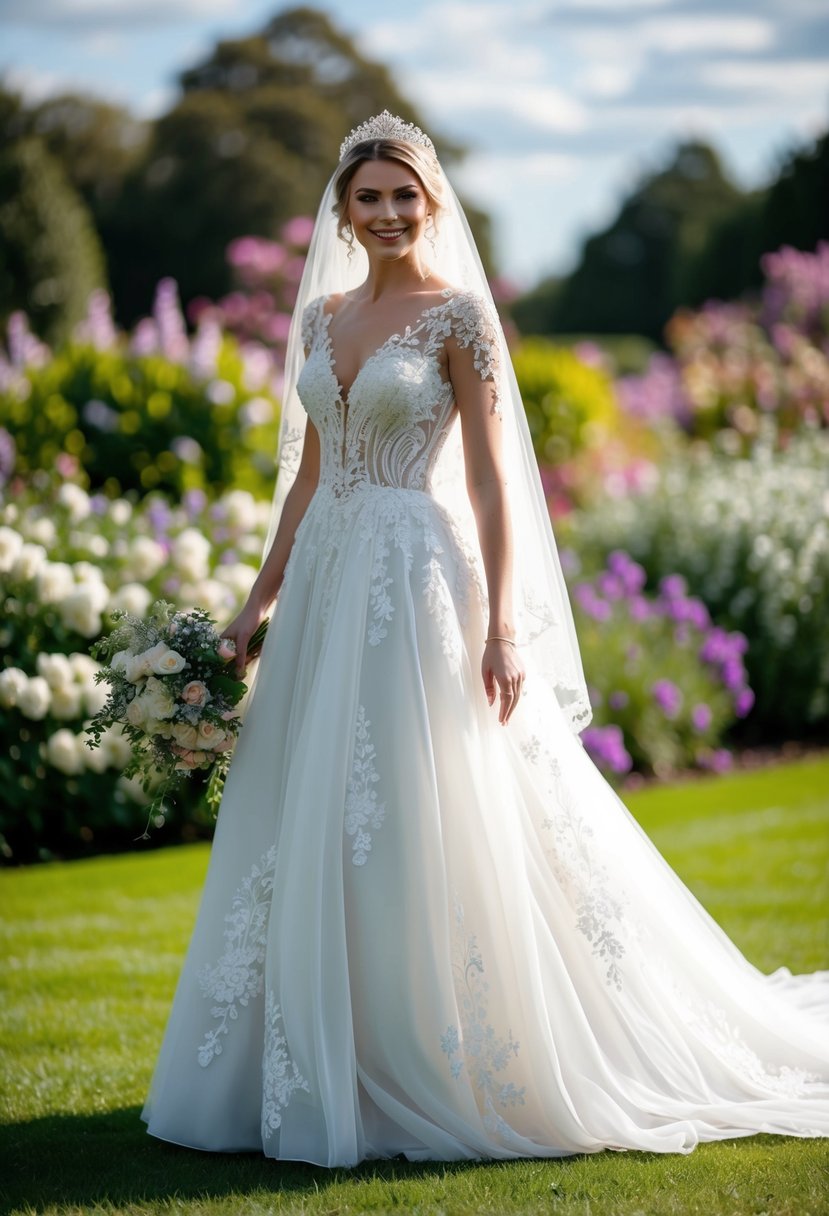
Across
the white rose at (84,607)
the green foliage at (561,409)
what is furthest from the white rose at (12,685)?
the green foliage at (561,409)

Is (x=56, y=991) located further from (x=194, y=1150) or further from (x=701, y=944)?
(x=701, y=944)

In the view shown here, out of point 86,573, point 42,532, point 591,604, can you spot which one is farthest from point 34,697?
point 591,604

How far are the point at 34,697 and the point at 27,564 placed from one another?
690 millimetres

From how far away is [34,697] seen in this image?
6.45 meters

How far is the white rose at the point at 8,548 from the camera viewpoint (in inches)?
260

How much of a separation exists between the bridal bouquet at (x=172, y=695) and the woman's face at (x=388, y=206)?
115cm

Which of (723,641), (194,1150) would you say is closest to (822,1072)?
(194,1150)

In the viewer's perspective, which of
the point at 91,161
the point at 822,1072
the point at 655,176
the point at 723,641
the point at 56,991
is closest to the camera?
the point at 822,1072

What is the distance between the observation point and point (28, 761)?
6.68 m

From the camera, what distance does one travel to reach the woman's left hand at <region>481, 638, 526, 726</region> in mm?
3475

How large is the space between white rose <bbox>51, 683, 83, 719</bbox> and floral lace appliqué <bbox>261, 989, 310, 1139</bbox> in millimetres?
3522

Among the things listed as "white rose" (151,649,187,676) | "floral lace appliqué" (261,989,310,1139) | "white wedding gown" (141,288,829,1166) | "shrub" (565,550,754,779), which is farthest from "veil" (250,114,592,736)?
"shrub" (565,550,754,779)

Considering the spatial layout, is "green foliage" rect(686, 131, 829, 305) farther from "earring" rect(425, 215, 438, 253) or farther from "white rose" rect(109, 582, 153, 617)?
"earring" rect(425, 215, 438, 253)

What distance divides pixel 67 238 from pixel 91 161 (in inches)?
500
